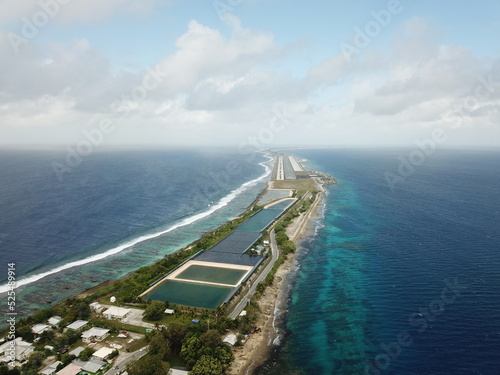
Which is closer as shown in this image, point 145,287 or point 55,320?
point 55,320

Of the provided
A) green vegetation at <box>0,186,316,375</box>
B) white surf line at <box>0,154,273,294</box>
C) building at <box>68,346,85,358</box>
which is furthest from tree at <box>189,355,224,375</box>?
white surf line at <box>0,154,273,294</box>

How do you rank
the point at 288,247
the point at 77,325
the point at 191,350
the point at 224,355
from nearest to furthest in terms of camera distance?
the point at 224,355, the point at 191,350, the point at 77,325, the point at 288,247

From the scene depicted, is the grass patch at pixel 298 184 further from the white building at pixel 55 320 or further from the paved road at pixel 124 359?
the paved road at pixel 124 359

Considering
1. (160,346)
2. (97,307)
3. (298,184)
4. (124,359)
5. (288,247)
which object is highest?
(298,184)

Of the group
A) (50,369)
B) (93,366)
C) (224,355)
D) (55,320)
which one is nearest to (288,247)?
(224,355)

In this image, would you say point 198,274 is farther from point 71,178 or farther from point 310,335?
point 71,178

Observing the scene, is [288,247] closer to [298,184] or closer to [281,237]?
[281,237]

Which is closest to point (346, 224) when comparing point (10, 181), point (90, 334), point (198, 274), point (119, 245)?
point (198, 274)

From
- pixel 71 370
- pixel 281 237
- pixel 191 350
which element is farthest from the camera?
pixel 281 237
